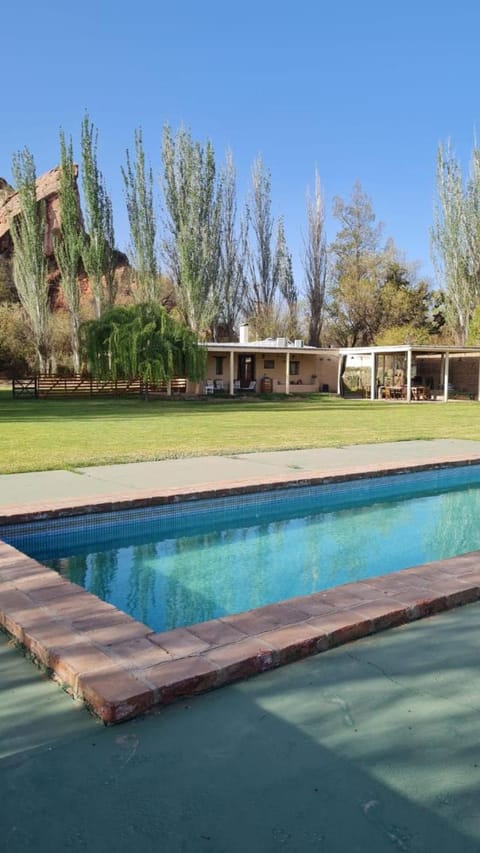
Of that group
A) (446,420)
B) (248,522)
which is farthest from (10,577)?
(446,420)

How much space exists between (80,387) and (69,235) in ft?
32.1

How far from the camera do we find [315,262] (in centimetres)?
3950

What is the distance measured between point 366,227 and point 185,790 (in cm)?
4215

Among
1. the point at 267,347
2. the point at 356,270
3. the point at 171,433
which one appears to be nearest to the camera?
the point at 171,433

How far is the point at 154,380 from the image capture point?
74.6 ft

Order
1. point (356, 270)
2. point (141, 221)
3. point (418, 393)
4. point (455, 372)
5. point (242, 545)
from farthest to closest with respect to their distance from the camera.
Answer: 1. point (356, 270)
2. point (141, 221)
3. point (455, 372)
4. point (418, 393)
5. point (242, 545)

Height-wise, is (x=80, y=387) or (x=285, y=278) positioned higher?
(x=285, y=278)

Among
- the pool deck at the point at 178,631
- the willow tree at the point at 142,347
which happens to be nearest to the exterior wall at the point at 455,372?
the willow tree at the point at 142,347

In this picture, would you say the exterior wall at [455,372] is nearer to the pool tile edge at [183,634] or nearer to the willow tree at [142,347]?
the willow tree at [142,347]

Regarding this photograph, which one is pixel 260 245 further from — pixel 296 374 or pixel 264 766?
pixel 264 766

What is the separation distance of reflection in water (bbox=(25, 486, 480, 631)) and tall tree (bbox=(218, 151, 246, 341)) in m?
33.4

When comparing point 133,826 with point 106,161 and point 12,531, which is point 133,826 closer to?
point 12,531

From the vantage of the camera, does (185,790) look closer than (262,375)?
Yes

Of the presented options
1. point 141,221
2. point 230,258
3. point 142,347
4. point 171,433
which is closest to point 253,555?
point 171,433
